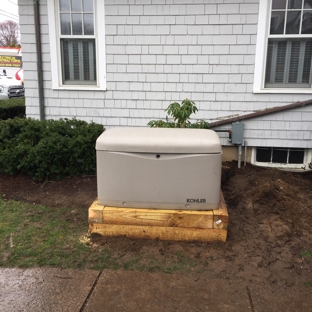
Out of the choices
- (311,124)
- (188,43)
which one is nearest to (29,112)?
(188,43)

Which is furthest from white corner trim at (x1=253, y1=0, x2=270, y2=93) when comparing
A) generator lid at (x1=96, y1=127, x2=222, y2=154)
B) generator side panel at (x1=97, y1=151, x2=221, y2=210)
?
generator side panel at (x1=97, y1=151, x2=221, y2=210)

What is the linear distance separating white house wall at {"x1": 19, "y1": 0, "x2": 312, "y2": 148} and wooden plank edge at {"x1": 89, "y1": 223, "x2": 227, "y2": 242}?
9.93 ft

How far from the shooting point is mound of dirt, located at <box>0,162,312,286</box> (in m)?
2.97

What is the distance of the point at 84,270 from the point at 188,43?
13.8 ft

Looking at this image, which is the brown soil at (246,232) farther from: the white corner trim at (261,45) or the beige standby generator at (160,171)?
the white corner trim at (261,45)

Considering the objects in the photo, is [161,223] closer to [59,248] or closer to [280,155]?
[59,248]

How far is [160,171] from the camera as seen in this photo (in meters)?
3.23

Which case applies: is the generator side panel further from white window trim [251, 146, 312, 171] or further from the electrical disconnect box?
white window trim [251, 146, 312, 171]

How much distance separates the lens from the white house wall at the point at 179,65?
5629 mm

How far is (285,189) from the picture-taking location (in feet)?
14.6

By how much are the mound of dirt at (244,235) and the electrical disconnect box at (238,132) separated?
80 centimetres

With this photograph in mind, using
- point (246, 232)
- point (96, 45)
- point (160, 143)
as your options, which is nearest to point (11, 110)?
point (96, 45)

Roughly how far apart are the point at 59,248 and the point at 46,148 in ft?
7.16

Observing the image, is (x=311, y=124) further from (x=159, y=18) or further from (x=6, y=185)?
(x=6, y=185)
